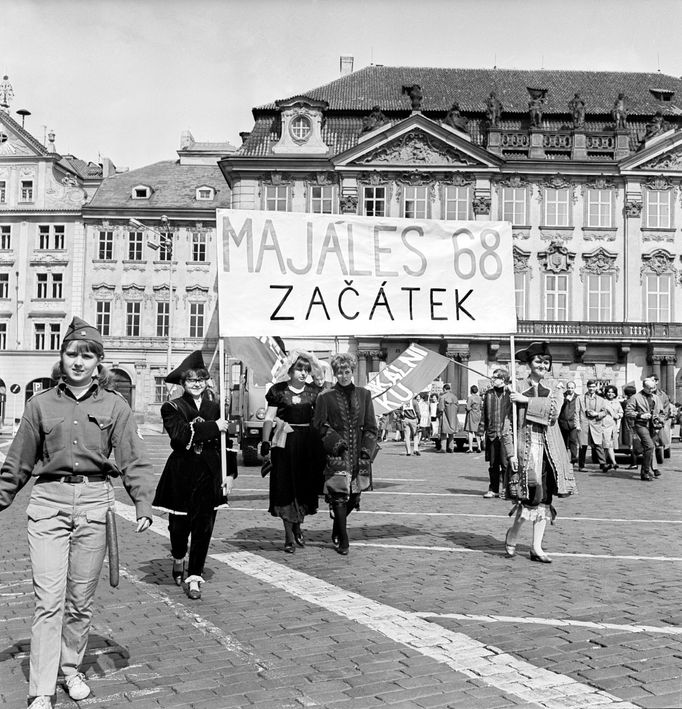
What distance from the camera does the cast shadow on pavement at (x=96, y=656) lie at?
5.12 meters

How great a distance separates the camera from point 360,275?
8.98 metres

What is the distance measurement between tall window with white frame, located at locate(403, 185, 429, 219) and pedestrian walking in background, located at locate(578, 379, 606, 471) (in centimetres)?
2463

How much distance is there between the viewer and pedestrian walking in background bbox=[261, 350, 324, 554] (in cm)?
898

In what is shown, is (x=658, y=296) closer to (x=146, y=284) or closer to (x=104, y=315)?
(x=146, y=284)

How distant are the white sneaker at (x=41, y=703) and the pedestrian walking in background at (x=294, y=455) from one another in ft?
15.0

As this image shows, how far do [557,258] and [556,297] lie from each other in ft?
5.99

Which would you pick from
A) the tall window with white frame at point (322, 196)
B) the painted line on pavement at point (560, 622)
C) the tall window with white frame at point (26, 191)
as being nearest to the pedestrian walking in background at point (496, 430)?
the painted line on pavement at point (560, 622)

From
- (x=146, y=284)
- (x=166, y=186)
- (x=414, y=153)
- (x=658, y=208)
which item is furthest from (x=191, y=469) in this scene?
(x=166, y=186)

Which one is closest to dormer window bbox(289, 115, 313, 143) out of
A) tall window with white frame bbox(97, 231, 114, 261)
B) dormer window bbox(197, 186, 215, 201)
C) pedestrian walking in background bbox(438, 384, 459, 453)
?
dormer window bbox(197, 186, 215, 201)

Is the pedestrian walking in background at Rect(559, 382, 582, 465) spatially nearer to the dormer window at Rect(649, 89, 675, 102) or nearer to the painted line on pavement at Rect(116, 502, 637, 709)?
the painted line on pavement at Rect(116, 502, 637, 709)

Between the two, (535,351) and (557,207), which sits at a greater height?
(557,207)

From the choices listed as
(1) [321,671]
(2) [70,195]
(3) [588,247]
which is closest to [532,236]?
(3) [588,247]

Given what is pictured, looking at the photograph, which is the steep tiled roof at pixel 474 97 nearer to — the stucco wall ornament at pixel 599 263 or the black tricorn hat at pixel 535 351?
the stucco wall ornament at pixel 599 263

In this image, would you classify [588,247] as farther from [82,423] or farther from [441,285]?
[82,423]
